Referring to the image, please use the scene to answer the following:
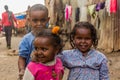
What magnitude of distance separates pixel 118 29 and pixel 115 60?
126 centimetres

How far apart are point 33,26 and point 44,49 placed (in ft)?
1.14

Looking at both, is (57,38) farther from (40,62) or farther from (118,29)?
(118,29)

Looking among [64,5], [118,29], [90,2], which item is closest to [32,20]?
[118,29]

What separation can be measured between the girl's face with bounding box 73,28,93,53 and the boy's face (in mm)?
315

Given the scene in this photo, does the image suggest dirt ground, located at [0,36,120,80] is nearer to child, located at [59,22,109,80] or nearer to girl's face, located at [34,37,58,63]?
child, located at [59,22,109,80]

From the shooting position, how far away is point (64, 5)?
514 inches

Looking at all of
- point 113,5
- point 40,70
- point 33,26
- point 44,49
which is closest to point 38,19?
point 33,26

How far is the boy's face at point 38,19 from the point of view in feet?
9.46

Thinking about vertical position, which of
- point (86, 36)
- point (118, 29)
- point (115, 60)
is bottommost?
point (115, 60)

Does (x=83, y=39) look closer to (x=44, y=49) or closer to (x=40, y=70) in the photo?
(x=44, y=49)

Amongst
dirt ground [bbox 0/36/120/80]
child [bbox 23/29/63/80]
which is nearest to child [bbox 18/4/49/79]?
child [bbox 23/29/63/80]

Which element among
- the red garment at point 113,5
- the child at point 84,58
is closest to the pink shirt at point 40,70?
the child at point 84,58

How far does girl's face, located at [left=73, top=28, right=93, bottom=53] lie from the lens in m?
2.92

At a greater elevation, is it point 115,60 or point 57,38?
point 57,38
